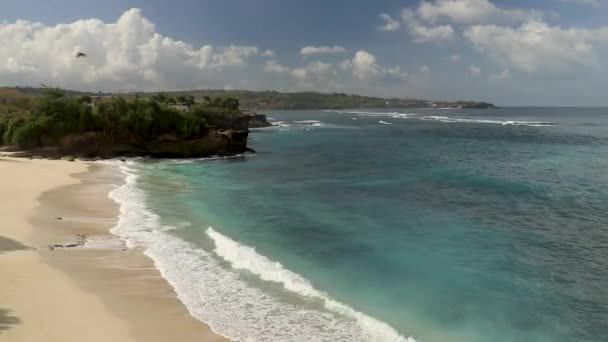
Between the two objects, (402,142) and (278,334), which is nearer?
(278,334)

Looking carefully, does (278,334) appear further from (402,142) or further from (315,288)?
(402,142)

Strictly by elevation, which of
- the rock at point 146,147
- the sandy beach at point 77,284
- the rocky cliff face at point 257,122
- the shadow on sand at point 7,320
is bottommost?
the sandy beach at point 77,284

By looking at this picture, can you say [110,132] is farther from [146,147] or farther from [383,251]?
[383,251]

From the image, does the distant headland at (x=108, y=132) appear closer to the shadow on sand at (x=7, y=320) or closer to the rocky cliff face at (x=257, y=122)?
the shadow on sand at (x=7, y=320)

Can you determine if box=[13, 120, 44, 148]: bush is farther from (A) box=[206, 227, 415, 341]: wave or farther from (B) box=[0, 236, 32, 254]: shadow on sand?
(A) box=[206, 227, 415, 341]: wave

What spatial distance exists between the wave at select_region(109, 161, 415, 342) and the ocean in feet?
0.22

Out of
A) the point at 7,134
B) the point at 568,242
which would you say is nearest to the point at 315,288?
the point at 568,242

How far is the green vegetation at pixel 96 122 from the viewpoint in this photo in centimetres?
5756

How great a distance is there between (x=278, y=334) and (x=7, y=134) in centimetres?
6103

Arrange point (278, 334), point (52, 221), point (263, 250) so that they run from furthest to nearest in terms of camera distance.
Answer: point (52, 221)
point (263, 250)
point (278, 334)

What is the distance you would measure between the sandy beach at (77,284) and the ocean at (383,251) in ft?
3.17

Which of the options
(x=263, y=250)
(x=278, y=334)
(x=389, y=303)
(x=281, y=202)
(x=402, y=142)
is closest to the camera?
(x=278, y=334)

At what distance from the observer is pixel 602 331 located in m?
14.6

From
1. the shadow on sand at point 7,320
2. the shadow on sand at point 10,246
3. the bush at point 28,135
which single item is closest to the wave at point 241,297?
the shadow on sand at point 10,246
